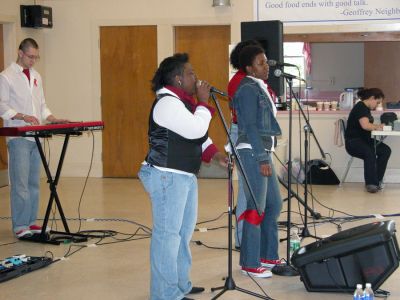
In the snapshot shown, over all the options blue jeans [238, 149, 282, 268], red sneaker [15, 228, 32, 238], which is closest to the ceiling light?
red sneaker [15, 228, 32, 238]

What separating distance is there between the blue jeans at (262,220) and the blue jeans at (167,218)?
539 millimetres

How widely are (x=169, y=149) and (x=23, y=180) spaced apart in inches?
92.9

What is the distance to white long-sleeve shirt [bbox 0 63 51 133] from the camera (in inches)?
219

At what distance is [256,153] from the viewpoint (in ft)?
13.9

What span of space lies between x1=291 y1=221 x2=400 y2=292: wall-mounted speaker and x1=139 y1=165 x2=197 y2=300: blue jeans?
2.55ft

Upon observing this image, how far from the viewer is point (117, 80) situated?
30.2 feet

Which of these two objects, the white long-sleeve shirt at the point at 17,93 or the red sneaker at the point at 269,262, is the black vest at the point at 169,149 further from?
the white long-sleeve shirt at the point at 17,93

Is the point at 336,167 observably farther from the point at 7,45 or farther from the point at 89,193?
the point at 7,45

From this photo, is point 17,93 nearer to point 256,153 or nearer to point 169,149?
point 256,153

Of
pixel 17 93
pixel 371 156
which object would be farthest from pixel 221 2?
pixel 17 93

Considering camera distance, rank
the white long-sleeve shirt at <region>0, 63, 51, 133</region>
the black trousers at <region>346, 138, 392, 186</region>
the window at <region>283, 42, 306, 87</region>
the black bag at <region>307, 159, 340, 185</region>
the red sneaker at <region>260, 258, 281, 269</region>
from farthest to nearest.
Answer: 1. the window at <region>283, 42, 306, 87</region>
2. the black bag at <region>307, 159, 340, 185</region>
3. the black trousers at <region>346, 138, 392, 186</region>
4. the white long-sleeve shirt at <region>0, 63, 51, 133</region>
5. the red sneaker at <region>260, 258, 281, 269</region>

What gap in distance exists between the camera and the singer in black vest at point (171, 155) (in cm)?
353

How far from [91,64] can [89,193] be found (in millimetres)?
2003

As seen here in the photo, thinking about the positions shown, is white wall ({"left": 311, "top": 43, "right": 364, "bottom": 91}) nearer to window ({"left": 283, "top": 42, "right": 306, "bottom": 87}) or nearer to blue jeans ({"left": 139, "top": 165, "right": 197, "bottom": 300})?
window ({"left": 283, "top": 42, "right": 306, "bottom": 87})
